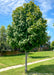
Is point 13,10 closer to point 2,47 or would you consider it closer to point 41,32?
point 41,32

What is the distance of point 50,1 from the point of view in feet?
22.1

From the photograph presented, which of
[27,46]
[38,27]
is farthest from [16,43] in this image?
[38,27]

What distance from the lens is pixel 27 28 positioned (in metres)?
6.98

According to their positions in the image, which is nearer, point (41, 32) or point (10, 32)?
point (41, 32)

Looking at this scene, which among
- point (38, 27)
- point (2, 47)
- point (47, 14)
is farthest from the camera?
point (2, 47)

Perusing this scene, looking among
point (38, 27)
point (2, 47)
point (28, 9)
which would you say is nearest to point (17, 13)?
point (28, 9)

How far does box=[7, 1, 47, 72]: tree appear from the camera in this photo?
6.64 metres

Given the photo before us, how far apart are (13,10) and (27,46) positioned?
130 inches

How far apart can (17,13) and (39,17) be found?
1.88m

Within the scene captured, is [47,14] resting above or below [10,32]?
above

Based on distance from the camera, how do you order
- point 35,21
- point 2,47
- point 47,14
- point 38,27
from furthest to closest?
point 2,47 < point 47,14 < point 35,21 < point 38,27

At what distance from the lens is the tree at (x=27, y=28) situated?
6.64 metres

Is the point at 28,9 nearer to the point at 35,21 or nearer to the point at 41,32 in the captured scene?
the point at 35,21

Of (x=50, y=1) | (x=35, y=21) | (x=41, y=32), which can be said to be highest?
(x=50, y=1)
